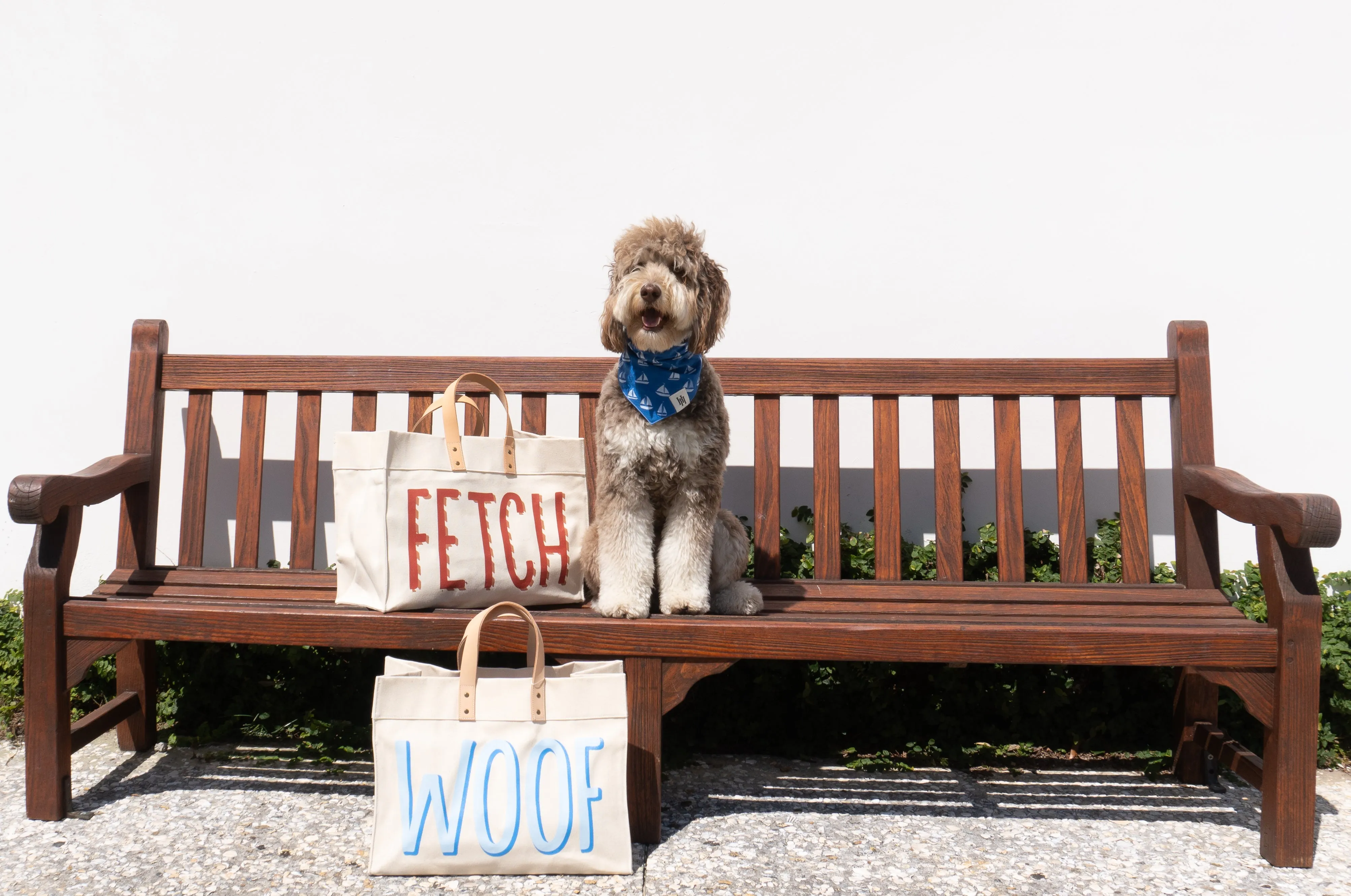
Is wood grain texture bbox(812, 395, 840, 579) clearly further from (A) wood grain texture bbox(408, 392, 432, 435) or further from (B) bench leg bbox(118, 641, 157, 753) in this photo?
(B) bench leg bbox(118, 641, 157, 753)

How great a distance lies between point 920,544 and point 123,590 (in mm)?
2630

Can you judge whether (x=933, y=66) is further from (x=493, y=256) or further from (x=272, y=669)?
(x=272, y=669)

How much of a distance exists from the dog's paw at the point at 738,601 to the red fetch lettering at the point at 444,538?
720mm

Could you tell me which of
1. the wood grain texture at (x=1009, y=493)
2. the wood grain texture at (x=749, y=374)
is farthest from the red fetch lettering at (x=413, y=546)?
the wood grain texture at (x=1009, y=493)

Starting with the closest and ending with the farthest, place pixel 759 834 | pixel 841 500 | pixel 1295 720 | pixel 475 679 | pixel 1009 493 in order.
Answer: pixel 475 679 → pixel 1295 720 → pixel 759 834 → pixel 1009 493 → pixel 841 500

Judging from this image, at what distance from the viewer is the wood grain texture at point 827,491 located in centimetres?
284

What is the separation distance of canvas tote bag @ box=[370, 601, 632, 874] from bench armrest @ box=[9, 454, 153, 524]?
1070 mm

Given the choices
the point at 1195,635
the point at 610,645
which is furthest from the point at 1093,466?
the point at 610,645

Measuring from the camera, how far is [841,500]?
10.3 feet

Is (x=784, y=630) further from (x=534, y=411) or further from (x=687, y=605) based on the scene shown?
(x=534, y=411)

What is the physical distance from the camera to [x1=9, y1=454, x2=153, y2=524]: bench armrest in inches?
88.2

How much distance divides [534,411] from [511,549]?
0.67m

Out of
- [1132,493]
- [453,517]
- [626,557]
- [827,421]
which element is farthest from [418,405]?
[1132,493]

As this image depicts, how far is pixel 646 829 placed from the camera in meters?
2.26
